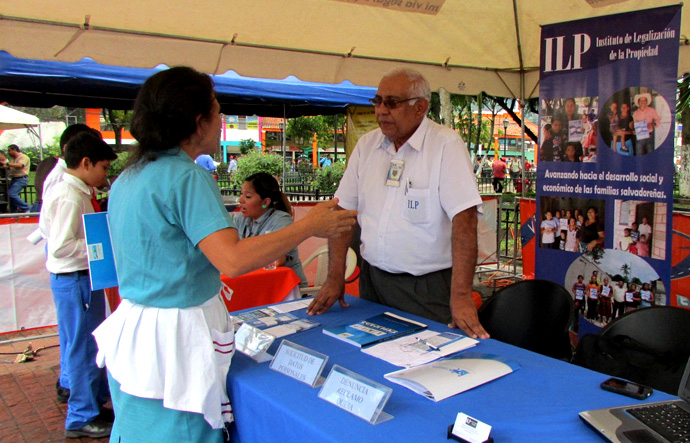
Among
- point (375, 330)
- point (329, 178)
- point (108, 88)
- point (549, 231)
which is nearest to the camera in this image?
point (375, 330)

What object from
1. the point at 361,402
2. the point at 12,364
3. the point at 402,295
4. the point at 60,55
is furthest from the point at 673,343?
the point at 12,364

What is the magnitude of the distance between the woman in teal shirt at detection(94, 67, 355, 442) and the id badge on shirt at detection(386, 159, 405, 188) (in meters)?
0.78

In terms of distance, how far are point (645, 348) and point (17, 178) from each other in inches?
512

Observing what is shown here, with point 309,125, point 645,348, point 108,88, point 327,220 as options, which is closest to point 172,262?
point 327,220

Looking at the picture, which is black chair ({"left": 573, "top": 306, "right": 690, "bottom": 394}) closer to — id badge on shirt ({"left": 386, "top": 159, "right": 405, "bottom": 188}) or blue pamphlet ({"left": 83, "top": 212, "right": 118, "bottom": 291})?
id badge on shirt ({"left": 386, "top": 159, "right": 405, "bottom": 188})

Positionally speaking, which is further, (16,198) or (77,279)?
(16,198)

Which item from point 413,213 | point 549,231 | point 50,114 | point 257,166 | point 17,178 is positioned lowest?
point 549,231

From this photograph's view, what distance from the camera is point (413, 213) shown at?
2.10 metres

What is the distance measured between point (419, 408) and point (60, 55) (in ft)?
9.60

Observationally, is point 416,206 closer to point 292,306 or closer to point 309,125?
point 292,306

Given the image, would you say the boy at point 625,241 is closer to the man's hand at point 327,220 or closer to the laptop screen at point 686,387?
the laptop screen at point 686,387

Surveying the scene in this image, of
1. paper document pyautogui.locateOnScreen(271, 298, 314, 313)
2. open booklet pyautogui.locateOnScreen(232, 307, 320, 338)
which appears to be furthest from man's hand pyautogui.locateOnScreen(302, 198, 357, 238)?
paper document pyautogui.locateOnScreen(271, 298, 314, 313)

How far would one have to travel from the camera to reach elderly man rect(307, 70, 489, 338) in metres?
2.04

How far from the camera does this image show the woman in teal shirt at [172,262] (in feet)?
4.45
